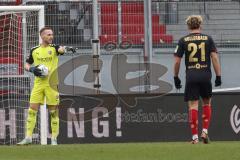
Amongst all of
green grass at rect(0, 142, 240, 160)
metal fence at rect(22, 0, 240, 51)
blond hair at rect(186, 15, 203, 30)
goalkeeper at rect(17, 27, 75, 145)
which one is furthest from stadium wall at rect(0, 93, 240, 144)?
green grass at rect(0, 142, 240, 160)

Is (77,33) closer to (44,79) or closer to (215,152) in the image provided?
(44,79)

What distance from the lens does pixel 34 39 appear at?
14.0 metres

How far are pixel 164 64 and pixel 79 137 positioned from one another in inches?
148

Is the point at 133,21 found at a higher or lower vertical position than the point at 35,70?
higher

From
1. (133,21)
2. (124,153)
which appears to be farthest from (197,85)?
(133,21)

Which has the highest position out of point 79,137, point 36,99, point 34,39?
point 34,39

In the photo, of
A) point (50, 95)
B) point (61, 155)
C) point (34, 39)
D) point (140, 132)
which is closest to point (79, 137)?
point (140, 132)

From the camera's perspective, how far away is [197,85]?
10.6m

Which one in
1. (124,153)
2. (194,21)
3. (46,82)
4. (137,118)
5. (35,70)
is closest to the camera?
(124,153)

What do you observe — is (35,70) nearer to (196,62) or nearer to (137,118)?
(196,62)

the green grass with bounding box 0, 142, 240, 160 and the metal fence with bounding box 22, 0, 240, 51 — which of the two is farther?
the metal fence with bounding box 22, 0, 240, 51

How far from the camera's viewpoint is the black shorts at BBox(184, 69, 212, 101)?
1055 centimetres

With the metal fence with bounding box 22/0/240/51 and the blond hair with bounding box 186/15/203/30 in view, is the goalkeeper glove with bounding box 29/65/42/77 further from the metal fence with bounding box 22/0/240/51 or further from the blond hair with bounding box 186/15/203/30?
the metal fence with bounding box 22/0/240/51

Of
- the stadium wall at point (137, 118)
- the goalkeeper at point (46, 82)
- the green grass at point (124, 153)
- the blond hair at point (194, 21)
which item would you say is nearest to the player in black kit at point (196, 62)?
the blond hair at point (194, 21)
